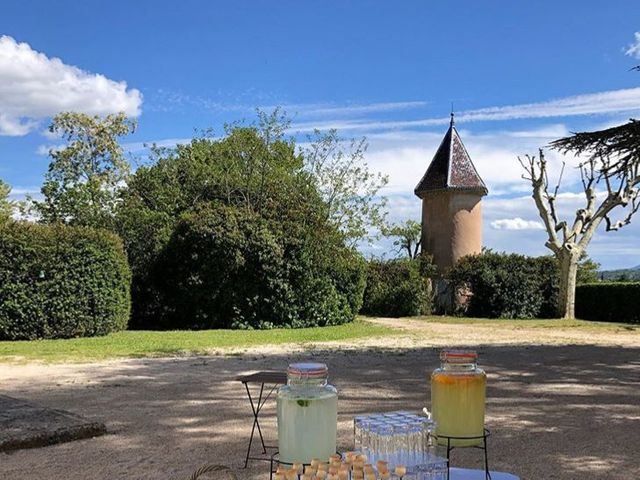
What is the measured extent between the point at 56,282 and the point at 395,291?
1307 cm

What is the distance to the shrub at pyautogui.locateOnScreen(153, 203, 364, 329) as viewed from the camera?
18.2 m

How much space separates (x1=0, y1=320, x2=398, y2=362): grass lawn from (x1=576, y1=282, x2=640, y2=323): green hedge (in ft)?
35.1

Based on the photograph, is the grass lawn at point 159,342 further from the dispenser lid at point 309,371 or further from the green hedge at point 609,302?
the green hedge at point 609,302

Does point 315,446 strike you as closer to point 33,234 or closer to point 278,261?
point 33,234

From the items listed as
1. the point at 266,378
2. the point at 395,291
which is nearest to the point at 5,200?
the point at 395,291

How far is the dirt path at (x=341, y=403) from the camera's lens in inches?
194

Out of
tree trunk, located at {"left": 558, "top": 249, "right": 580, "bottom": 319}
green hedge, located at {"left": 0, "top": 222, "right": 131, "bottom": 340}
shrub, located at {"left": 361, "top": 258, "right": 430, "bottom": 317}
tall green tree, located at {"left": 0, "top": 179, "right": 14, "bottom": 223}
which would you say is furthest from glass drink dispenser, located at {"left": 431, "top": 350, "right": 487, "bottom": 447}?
tall green tree, located at {"left": 0, "top": 179, "right": 14, "bottom": 223}

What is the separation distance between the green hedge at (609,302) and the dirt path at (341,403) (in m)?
11.2

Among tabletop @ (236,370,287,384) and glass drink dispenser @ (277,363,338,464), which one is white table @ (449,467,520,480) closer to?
glass drink dispenser @ (277,363,338,464)

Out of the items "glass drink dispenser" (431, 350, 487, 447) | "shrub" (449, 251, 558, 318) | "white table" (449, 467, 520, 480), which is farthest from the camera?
"shrub" (449, 251, 558, 318)

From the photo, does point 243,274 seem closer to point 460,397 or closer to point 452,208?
point 452,208

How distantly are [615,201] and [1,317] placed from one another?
69.7 ft

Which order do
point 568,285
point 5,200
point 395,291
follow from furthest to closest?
point 5,200
point 395,291
point 568,285

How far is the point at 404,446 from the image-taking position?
240 cm
